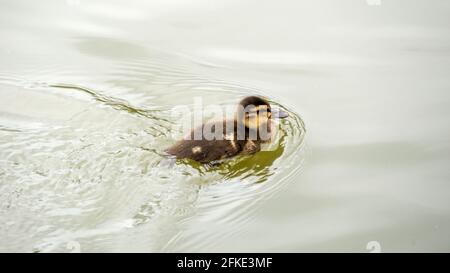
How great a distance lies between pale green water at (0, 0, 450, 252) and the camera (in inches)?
111

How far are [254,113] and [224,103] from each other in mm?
489

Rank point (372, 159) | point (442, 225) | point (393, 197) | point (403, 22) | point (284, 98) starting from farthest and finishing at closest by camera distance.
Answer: point (403, 22), point (284, 98), point (372, 159), point (393, 197), point (442, 225)

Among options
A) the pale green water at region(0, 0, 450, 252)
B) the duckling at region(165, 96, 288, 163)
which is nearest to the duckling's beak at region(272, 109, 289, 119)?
the duckling at region(165, 96, 288, 163)

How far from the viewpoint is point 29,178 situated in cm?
309

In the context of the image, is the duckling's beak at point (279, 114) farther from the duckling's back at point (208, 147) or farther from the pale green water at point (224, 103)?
the duckling's back at point (208, 147)

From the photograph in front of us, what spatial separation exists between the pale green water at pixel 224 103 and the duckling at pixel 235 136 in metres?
0.10

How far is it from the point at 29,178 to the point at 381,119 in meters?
2.39

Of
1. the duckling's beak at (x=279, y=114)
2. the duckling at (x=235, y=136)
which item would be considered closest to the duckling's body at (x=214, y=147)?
the duckling at (x=235, y=136)

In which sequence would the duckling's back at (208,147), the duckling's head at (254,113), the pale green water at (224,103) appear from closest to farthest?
the pale green water at (224,103) < the duckling's back at (208,147) < the duckling's head at (254,113)

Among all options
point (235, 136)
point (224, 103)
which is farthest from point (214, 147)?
point (224, 103)

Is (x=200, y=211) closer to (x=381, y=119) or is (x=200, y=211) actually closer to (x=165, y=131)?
(x=165, y=131)

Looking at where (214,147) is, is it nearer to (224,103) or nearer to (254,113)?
(254,113)

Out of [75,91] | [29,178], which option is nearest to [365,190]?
[29,178]

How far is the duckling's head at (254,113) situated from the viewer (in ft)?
11.5
